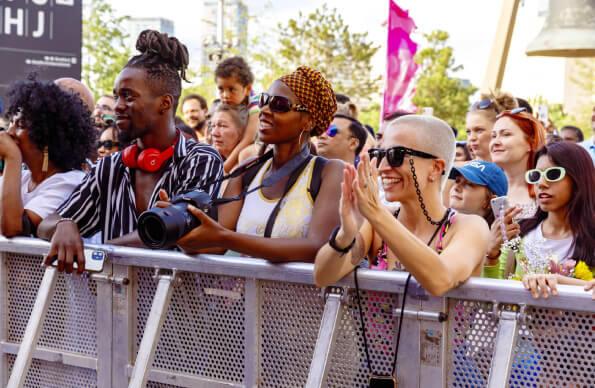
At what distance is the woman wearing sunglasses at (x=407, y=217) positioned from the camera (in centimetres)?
286

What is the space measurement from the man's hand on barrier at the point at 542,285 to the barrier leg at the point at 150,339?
1.39 m

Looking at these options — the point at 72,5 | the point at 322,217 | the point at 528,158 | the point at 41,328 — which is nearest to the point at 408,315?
the point at 322,217

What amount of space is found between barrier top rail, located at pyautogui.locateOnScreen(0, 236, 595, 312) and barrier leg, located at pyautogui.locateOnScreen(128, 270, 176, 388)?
14cm

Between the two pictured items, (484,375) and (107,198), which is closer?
(484,375)

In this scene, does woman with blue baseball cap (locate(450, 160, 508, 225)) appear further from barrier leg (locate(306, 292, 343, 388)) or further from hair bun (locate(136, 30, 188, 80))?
barrier leg (locate(306, 292, 343, 388))

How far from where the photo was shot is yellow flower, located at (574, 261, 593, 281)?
366 centimetres

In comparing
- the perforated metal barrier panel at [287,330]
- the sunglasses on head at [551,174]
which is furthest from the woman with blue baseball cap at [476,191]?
the perforated metal barrier panel at [287,330]

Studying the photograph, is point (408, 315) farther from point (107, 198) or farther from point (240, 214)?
point (107, 198)

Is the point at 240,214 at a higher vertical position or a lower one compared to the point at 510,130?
lower

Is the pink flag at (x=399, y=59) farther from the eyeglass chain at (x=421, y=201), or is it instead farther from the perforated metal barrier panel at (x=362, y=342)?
the perforated metal barrier panel at (x=362, y=342)

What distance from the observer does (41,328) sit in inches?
148

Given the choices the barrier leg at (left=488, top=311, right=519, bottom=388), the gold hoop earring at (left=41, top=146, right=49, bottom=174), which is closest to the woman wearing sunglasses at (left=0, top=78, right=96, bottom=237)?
the gold hoop earring at (left=41, top=146, right=49, bottom=174)

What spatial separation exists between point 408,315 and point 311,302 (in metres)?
0.40

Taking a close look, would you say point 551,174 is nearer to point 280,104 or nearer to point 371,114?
point 280,104
